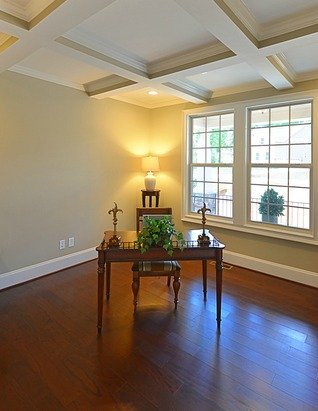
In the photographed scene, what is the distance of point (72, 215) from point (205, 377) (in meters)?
2.81

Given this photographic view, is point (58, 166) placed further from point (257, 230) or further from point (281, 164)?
point (281, 164)

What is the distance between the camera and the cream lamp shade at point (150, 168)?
463 centimetres

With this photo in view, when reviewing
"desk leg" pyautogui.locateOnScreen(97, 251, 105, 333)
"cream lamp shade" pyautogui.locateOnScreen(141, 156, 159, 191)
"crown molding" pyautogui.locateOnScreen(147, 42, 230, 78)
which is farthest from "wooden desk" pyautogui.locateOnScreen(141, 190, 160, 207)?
"desk leg" pyautogui.locateOnScreen(97, 251, 105, 333)

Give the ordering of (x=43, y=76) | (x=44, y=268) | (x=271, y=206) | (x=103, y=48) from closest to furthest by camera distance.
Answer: (x=103, y=48) → (x=43, y=76) → (x=44, y=268) → (x=271, y=206)

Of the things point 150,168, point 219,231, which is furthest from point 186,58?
point 219,231

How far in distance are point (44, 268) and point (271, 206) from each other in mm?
3241

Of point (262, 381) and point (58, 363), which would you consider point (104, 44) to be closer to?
point (58, 363)

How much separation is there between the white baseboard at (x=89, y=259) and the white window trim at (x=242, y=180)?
15.7 inches

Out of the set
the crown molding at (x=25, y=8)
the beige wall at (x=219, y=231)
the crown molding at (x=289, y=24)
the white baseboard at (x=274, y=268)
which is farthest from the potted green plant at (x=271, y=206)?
the crown molding at (x=25, y=8)

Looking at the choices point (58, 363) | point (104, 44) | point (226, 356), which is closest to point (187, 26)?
point (104, 44)

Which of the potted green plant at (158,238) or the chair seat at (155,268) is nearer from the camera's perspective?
the potted green plant at (158,238)

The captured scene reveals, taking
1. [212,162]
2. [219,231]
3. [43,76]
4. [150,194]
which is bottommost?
[219,231]

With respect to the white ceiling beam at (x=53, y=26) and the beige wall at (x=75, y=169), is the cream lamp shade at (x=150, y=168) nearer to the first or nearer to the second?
the beige wall at (x=75, y=169)

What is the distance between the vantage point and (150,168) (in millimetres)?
4660
